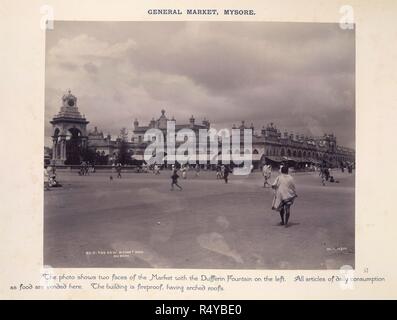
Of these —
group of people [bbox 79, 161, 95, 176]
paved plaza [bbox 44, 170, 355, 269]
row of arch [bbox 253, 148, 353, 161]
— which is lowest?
paved plaza [bbox 44, 170, 355, 269]

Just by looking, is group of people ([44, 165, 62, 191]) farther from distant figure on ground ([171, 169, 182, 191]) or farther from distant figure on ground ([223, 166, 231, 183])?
distant figure on ground ([223, 166, 231, 183])

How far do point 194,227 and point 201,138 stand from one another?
1.11m

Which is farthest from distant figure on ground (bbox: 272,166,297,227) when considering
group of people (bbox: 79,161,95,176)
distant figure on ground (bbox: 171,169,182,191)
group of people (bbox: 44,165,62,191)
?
group of people (bbox: 44,165,62,191)

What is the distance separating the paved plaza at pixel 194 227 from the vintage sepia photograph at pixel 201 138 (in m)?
0.01

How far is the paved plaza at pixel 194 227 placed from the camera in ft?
16.9

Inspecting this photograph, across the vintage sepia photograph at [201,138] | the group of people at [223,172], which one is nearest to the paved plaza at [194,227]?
the vintage sepia photograph at [201,138]

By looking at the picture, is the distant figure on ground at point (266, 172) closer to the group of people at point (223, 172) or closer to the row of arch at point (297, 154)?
the row of arch at point (297, 154)

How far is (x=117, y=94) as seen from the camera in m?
5.40

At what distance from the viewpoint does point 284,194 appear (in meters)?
5.37

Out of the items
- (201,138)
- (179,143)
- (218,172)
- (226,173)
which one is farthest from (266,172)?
(179,143)

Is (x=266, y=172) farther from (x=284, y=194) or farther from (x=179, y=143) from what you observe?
(x=179, y=143)

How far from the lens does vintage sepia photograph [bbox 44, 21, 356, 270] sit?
5.20 metres

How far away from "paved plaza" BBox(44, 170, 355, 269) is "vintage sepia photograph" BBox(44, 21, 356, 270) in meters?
0.01
